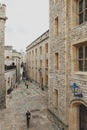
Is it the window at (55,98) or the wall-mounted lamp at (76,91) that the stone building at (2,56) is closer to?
the window at (55,98)

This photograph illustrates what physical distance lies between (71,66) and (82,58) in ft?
3.09

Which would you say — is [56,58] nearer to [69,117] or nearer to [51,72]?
[51,72]

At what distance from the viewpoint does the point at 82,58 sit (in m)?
9.38

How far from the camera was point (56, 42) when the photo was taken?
12461 mm

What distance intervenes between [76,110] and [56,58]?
167 inches

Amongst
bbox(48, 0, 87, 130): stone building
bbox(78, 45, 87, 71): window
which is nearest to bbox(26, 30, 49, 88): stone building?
bbox(48, 0, 87, 130): stone building

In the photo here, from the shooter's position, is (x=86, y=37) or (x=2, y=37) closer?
(x=86, y=37)

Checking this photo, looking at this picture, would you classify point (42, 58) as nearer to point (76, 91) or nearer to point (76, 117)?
point (76, 117)

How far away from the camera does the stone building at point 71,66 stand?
9.06 metres

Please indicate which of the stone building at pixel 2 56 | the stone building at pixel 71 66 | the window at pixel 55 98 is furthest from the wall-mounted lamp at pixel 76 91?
the stone building at pixel 2 56

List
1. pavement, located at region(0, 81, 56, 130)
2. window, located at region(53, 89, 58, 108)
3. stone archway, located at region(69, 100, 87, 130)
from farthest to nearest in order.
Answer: pavement, located at region(0, 81, 56, 130), window, located at region(53, 89, 58, 108), stone archway, located at region(69, 100, 87, 130)

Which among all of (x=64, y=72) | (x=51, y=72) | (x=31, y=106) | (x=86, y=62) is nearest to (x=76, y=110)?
(x=64, y=72)

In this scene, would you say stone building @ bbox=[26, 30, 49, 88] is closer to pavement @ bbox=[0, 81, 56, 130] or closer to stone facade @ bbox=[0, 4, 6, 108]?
pavement @ bbox=[0, 81, 56, 130]

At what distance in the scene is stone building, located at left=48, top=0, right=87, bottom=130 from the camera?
9.06 metres
